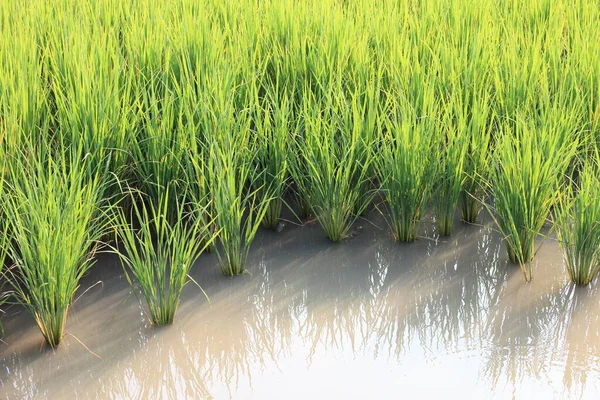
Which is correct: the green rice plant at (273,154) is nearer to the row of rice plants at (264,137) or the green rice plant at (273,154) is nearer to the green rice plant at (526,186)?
the row of rice plants at (264,137)

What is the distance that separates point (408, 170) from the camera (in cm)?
227

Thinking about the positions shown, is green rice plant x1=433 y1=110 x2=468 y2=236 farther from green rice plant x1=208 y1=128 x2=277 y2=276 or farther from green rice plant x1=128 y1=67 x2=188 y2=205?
green rice plant x1=128 y1=67 x2=188 y2=205

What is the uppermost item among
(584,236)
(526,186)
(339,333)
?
(526,186)

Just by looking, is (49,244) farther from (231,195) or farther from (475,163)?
(475,163)

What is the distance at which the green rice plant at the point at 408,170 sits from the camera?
226 cm

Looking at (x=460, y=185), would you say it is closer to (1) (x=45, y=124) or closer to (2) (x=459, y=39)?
(2) (x=459, y=39)

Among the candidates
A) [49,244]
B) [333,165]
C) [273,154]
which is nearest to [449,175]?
[333,165]

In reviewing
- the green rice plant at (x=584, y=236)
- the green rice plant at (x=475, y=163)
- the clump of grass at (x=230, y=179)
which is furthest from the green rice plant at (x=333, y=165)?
the green rice plant at (x=584, y=236)

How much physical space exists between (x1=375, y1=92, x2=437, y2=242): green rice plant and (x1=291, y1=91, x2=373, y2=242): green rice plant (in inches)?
3.2

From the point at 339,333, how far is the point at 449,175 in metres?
0.65

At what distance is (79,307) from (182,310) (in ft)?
0.97

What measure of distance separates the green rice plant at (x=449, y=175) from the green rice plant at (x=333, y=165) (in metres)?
0.22

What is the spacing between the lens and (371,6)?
3211mm

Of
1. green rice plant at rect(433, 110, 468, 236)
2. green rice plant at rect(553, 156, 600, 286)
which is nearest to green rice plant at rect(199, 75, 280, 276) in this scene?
green rice plant at rect(433, 110, 468, 236)
